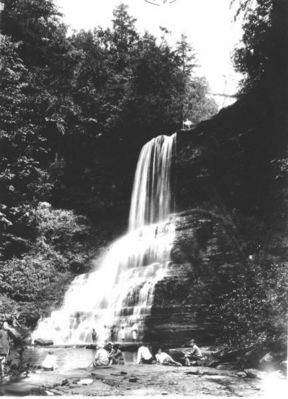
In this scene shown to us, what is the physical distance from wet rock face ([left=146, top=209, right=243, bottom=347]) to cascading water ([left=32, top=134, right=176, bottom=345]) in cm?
56

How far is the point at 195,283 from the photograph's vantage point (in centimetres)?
1512

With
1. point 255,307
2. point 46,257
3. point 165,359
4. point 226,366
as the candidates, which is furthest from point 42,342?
point 255,307

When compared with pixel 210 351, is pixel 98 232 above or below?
above

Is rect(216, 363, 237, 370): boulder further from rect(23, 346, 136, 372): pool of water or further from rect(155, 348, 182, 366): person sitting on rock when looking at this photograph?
rect(23, 346, 136, 372): pool of water

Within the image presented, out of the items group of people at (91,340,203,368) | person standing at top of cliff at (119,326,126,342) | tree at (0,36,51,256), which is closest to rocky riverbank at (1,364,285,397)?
group of people at (91,340,203,368)

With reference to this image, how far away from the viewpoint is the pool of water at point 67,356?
12.0m

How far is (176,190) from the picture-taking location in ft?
79.3

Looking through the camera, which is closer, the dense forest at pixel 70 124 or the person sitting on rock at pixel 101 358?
the person sitting on rock at pixel 101 358

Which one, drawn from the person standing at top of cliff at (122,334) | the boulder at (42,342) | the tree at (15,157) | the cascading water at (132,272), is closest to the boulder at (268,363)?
the cascading water at (132,272)

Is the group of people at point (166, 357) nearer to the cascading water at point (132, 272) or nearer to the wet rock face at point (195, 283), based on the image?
the wet rock face at point (195, 283)

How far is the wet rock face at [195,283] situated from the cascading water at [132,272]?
562mm

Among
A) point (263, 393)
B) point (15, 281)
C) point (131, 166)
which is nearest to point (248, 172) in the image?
point (131, 166)

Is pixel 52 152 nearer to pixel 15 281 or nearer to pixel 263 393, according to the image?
pixel 15 281

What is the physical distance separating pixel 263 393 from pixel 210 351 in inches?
205
